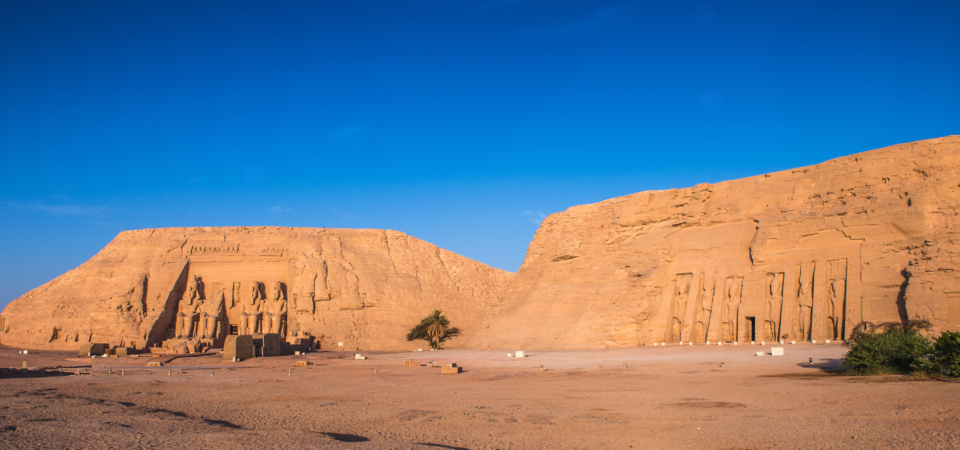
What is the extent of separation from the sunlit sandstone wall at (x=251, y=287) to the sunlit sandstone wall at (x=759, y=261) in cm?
991

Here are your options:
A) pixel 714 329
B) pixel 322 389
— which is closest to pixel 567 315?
pixel 714 329

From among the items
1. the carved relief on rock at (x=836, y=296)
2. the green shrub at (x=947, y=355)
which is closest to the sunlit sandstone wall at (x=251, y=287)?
the carved relief on rock at (x=836, y=296)

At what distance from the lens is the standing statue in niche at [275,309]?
132 ft

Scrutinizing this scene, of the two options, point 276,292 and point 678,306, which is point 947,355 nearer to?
point 678,306

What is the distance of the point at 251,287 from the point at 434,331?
13303 millimetres

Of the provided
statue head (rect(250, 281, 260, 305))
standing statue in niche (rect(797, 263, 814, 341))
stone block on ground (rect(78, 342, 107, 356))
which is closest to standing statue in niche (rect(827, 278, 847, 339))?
standing statue in niche (rect(797, 263, 814, 341))

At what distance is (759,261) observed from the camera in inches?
1011

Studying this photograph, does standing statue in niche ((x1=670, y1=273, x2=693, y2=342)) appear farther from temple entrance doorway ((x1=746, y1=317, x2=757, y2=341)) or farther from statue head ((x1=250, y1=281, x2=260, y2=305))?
statue head ((x1=250, y1=281, x2=260, y2=305))

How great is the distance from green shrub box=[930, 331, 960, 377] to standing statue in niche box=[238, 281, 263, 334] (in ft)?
120

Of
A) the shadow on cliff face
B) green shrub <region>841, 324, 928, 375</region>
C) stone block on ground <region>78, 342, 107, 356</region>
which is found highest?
the shadow on cliff face

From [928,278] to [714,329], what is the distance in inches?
320

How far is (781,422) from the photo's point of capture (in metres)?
7.69

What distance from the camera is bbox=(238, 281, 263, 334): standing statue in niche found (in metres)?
40.0

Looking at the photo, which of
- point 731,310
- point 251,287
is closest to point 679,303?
point 731,310
